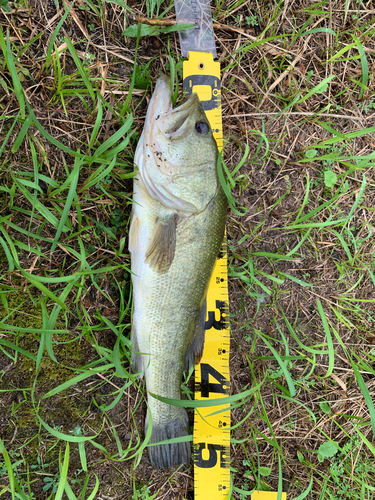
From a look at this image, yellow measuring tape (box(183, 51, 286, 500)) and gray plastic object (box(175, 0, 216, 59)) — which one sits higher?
gray plastic object (box(175, 0, 216, 59))

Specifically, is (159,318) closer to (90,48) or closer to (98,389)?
(98,389)

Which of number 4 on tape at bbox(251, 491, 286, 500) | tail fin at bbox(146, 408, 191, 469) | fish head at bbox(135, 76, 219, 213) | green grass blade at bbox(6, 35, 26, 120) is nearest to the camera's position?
green grass blade at bbox(6, 35, 26, 120)

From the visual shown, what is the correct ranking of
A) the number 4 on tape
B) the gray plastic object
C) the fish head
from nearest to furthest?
1. the fish head
2. the gray plastic object
3. the number 4 on tape

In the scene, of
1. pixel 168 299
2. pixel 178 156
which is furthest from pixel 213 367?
pixel 178 156

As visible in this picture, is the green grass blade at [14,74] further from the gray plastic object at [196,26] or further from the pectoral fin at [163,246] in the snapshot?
the gray plastic object at [196,26]

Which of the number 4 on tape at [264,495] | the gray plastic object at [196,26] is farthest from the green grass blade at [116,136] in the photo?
the number 4 on tape at [264,495]

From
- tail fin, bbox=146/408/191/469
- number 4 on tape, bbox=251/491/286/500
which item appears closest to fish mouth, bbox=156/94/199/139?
tail fin, bbox=146/408/191/469

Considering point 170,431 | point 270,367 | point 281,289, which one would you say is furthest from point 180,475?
point 281,289

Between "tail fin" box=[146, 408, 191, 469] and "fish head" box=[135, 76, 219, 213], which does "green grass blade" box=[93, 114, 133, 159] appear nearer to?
"fish head" box=[135, 76, 219, 213]
